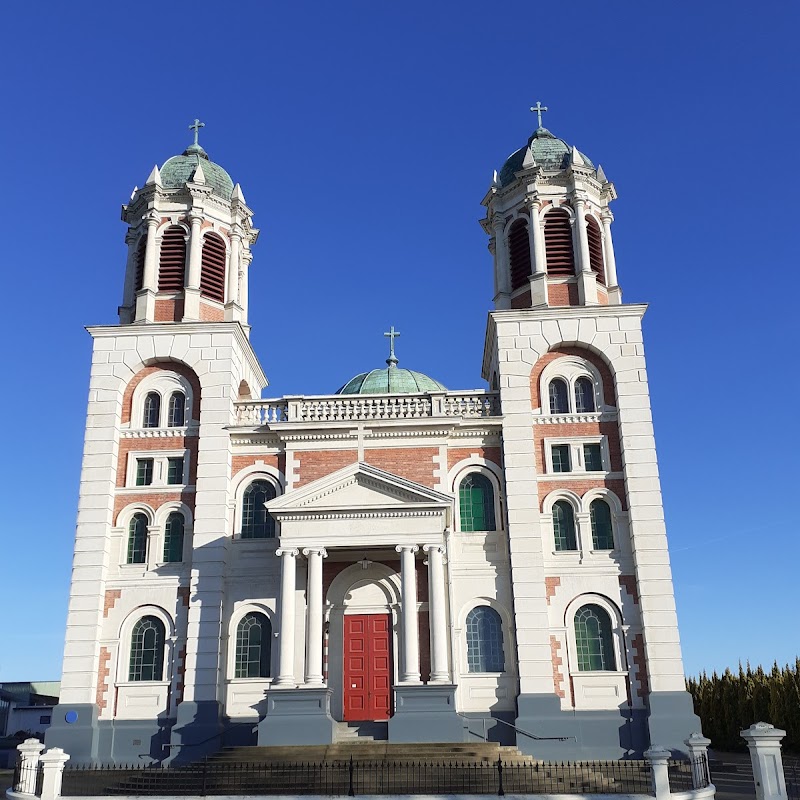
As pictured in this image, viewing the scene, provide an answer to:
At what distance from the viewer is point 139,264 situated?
101ft

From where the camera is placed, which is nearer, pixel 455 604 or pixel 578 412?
pixel 455 604

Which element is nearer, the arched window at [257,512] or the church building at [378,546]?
the church building at [378,546]

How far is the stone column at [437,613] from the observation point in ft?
76.7

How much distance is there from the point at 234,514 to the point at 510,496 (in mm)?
8199

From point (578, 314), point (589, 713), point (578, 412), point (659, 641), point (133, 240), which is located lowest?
point (589, 713)

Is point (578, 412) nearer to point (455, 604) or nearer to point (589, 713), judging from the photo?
point (455, 604)

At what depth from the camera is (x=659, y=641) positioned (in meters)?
24.2

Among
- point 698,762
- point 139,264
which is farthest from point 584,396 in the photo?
point 139,264

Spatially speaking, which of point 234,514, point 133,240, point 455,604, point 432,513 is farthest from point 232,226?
point 455,604

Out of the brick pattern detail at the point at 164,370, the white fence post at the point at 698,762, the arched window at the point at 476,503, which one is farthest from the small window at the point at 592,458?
the brick pattern detail at the point at 164,370

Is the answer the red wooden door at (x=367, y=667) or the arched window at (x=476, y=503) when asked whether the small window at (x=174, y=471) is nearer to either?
the red wooden door at (x=367, y=667)

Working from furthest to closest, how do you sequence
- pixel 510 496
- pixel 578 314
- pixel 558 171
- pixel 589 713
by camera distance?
pixel 558 171
pixel 578 314
pixel 510 496
pixel 589 713

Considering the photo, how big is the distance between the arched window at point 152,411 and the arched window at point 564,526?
1259 centimetres

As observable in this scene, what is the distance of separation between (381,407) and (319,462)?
2.57 m
